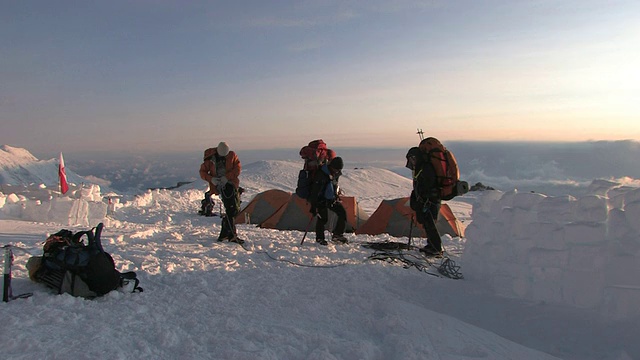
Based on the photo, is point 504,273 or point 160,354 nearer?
point 160,354

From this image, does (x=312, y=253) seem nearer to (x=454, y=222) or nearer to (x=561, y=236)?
(x=561, y=236)

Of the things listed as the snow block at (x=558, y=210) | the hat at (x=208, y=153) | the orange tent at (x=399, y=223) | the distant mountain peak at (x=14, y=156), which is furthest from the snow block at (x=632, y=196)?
the distant mountain peak at (x=14, y=156)

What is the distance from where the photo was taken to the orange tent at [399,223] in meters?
11.0

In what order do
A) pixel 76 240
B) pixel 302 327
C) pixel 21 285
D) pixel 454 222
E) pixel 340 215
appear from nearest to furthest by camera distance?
pixel 302 327, pixel 21 285, pixel 76 240, pixel 340 215, pixel 454 222

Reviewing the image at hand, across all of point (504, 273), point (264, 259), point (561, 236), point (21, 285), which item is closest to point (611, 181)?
point (561, 236)

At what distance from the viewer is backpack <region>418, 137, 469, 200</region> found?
23.9ft

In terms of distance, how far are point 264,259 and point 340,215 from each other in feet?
8.24

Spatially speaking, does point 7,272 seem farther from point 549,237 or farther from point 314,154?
point 549,237

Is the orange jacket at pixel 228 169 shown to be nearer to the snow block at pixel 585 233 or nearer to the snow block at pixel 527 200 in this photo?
the snow block at pixel 527 200

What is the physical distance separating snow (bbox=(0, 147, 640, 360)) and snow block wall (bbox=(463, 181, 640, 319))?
0.01 meters

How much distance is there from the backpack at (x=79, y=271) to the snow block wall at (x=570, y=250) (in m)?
4.36

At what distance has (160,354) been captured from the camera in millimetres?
3107

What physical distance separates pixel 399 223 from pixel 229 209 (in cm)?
482

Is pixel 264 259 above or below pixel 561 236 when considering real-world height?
below
